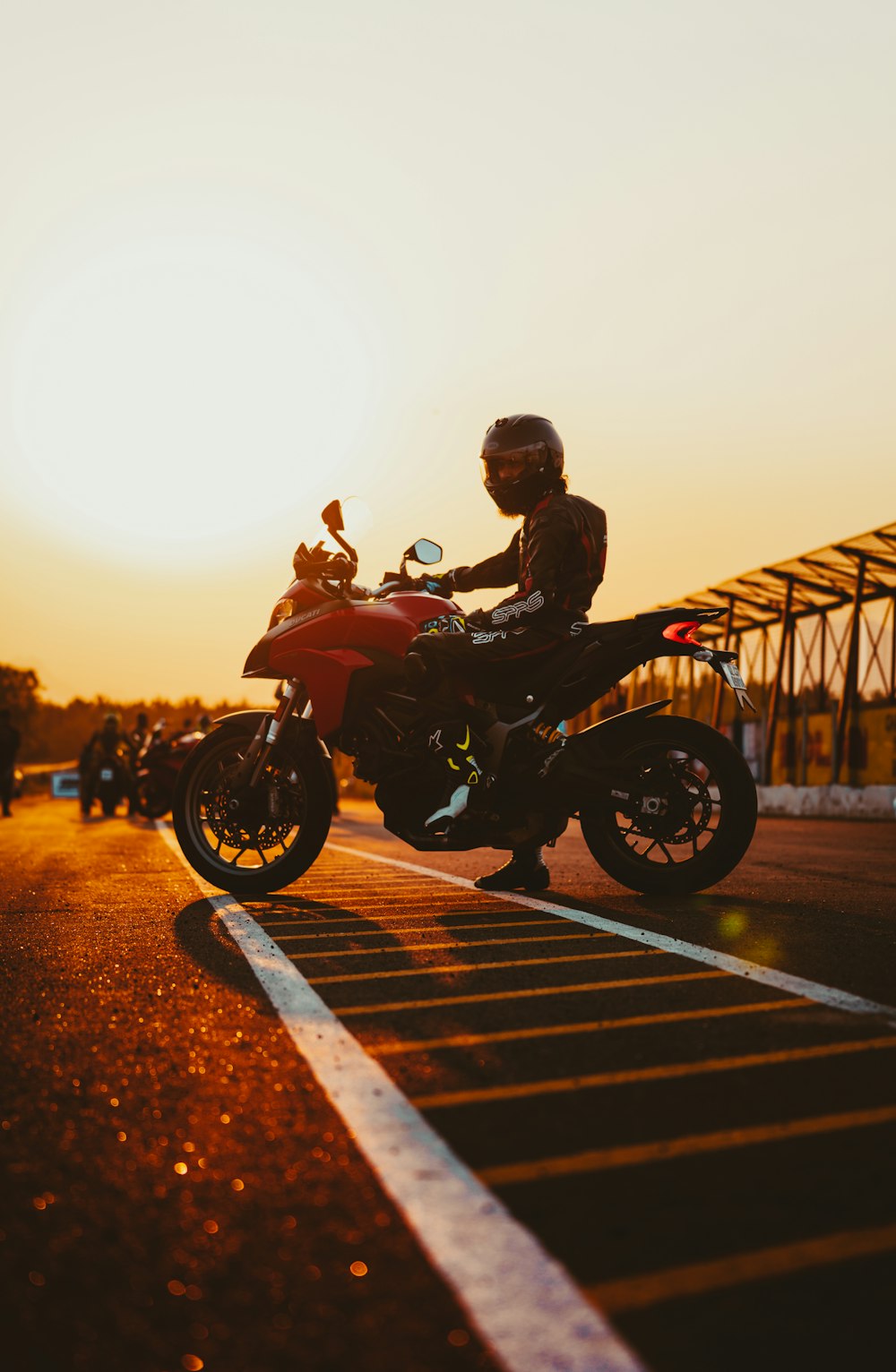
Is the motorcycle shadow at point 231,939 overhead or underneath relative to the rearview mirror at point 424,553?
underneath

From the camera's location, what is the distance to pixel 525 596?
4875 mm

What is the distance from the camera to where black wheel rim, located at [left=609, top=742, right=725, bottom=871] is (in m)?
4.70

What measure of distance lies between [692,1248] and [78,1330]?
2.50 ft

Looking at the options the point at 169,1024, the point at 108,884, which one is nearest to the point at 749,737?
the point at 108,884

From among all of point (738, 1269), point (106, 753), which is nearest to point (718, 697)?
point (106, 753)

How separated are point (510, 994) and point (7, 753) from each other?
56.5 feet

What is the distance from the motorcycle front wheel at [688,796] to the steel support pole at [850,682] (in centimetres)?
1822

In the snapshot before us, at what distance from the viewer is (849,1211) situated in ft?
5.01

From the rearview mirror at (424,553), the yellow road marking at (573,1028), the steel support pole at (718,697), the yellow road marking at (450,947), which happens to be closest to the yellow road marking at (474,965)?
the yellow road marking at (450,947)

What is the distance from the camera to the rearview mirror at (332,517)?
5371 millimetres

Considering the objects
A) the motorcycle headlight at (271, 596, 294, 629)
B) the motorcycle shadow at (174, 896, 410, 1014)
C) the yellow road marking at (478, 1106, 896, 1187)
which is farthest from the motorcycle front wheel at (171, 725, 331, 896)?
the yellow road marking at (478, 1106, 896, 1187)

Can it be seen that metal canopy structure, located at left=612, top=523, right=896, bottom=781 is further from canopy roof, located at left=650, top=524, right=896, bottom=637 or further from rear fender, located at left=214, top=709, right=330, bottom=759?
rear fender, located at left=214, top=709, right=330, bottom=759

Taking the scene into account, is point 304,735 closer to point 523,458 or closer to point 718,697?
point 523,458

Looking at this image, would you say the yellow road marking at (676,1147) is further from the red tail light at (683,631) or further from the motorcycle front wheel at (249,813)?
the motorcycle front wheel at (249,813)
